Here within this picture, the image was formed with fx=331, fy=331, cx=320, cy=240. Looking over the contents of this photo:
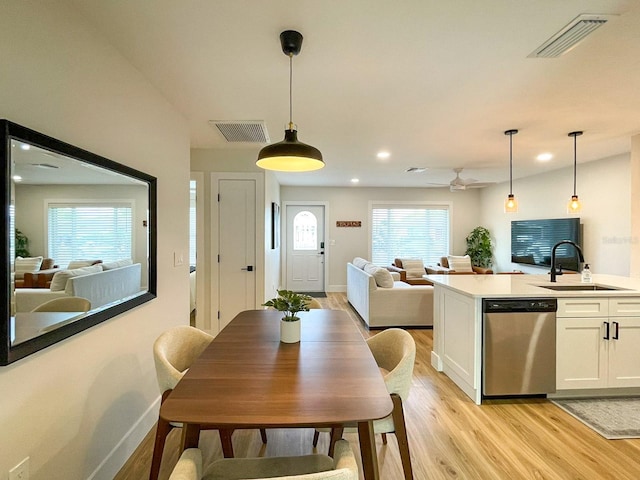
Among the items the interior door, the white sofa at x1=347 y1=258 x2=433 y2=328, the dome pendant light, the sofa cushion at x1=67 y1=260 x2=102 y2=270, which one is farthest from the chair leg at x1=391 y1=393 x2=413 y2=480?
the white sofa at x1=347 y1=258 x2=433 y2=328

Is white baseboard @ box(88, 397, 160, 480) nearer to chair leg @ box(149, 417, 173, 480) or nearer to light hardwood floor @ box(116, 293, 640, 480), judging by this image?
light hardwood floor @ box(116, 293, 640, 480)

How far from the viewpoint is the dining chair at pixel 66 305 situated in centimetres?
138

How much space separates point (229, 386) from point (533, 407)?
8.54ft

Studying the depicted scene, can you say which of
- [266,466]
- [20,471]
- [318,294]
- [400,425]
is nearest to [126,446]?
[20,471]

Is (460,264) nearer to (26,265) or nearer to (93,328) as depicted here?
(93,328)

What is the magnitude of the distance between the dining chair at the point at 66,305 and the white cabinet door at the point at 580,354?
10.8 ft

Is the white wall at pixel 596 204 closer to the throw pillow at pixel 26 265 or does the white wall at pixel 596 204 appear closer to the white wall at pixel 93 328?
the white wall at pixel 93 328

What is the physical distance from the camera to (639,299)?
269 centimetres

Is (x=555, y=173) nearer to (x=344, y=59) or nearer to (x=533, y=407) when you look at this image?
(x=533, y=407)

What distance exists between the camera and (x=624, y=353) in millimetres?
2715

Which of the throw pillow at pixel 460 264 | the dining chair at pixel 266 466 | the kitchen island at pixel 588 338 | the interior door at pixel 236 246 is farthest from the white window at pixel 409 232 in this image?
the dining chair at pixel 266 466

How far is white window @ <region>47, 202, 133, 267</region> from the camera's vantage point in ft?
4.81

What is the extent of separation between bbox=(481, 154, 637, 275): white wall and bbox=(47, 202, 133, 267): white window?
5.00m

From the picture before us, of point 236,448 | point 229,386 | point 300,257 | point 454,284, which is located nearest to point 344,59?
point 229,386
